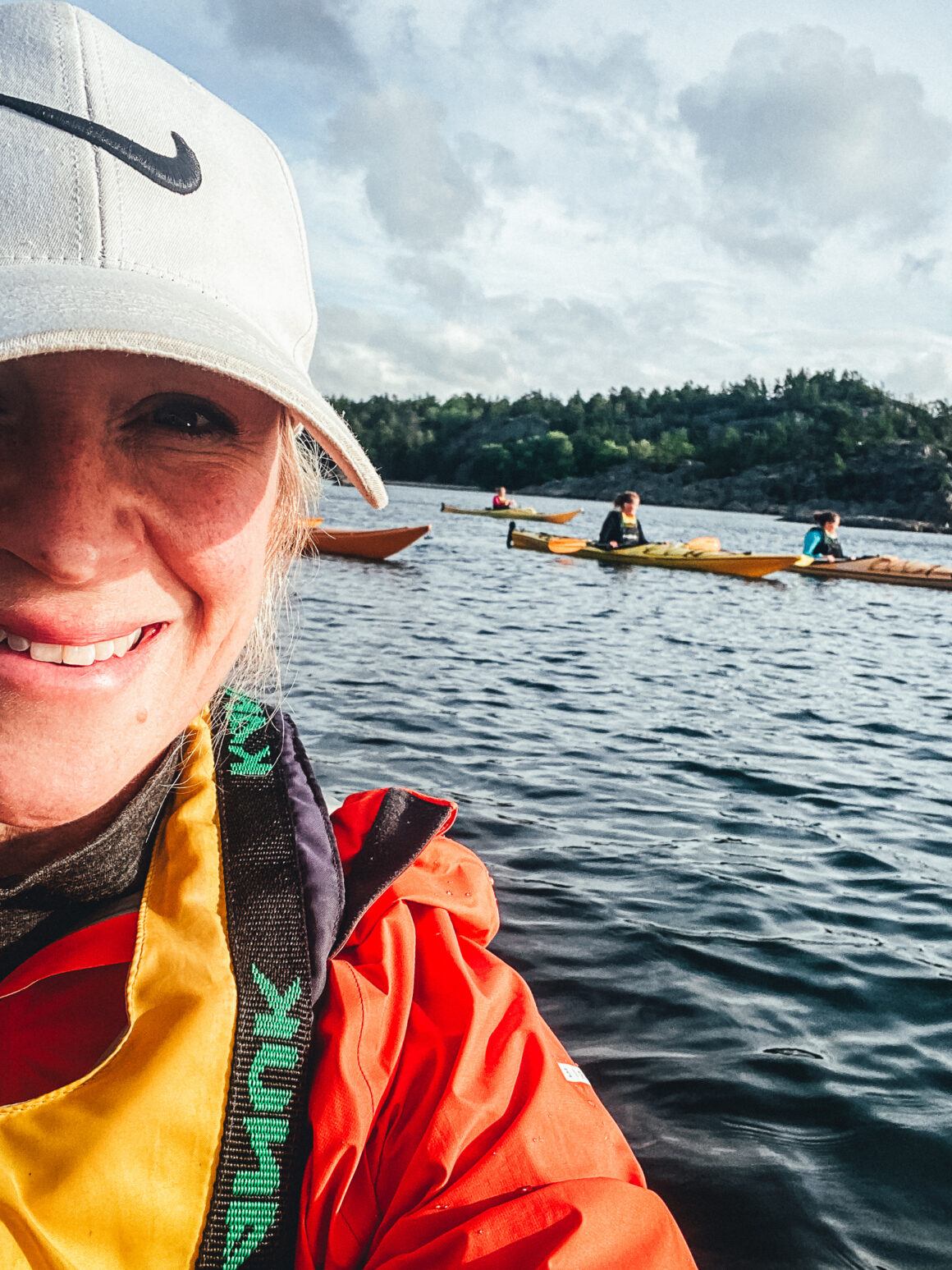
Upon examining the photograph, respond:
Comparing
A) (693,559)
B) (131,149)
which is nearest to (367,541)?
(693,559)

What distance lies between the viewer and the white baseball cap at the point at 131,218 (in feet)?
3.06

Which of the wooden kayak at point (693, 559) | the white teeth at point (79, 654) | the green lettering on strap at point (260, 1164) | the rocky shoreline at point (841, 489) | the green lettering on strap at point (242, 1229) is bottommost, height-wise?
the green lettering on strap at point (242, 1229)

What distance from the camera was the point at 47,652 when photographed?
1167mm

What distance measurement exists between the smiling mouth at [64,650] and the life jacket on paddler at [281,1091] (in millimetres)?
355

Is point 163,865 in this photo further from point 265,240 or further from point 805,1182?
point 805,1182

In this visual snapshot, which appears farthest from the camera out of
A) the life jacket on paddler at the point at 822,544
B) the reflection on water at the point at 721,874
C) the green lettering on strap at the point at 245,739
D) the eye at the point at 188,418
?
the life jacket on paddler at the point at 822,544

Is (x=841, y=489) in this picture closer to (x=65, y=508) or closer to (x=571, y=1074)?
(x=571, y=1074)

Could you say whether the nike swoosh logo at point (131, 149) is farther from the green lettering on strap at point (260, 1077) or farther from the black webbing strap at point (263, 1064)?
the green lettering on strap at point (260, 1077)

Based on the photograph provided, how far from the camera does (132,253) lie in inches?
39.6

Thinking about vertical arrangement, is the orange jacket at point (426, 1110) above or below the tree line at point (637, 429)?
below

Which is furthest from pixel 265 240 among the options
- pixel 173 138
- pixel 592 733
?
pixel 592 733

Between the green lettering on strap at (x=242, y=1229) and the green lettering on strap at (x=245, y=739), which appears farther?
the green lettering on strap at (x=245, y=739)

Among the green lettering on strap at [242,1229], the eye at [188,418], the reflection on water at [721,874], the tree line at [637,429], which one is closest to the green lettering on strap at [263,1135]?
the green lettering on strap at [242,1229]

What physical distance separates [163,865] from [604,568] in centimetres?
2172
